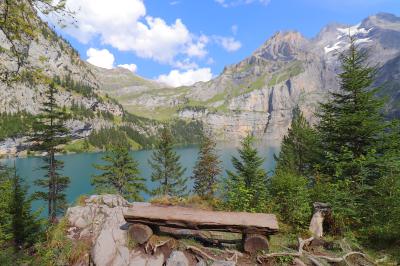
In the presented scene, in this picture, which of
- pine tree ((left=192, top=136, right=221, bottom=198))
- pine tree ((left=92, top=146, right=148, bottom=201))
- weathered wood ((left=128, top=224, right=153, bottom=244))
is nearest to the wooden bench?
weathered wood ((left=128, top=224, right=153, bottom=244))

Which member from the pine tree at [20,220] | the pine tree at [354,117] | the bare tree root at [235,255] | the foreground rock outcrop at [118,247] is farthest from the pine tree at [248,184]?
the pine tree at [20,220]

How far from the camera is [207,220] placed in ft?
30.5

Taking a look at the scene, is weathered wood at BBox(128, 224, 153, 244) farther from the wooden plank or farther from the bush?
the bush

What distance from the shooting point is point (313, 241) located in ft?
34.2

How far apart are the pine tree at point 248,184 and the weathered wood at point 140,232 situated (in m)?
5.29

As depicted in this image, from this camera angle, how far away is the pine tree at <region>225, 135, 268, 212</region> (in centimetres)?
1395

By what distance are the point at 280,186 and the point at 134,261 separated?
8.52 m

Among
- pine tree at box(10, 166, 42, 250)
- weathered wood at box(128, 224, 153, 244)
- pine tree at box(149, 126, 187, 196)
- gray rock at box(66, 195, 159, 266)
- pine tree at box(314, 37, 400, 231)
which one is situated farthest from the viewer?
pine tree at box(149, 126, 187, 196)

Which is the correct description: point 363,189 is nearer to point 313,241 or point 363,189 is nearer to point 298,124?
point 313,241

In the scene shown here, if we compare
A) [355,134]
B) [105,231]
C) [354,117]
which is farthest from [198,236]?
[355,134]

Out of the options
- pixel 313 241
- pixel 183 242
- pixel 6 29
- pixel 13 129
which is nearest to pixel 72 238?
pixel 183 242

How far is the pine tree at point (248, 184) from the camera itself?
1395 cm

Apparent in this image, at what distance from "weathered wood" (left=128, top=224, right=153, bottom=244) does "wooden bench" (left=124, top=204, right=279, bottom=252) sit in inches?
5.5

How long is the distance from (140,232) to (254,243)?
374 cm
